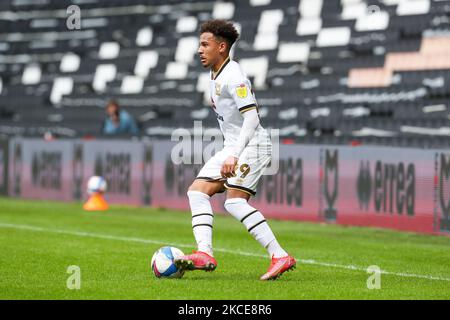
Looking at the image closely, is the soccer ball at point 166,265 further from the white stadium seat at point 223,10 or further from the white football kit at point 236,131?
the white stadium seat at point 223,10

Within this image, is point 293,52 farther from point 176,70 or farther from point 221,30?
point 221,30

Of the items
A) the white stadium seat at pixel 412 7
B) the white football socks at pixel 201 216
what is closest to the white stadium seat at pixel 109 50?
the white stadium seat at pixel 412 7

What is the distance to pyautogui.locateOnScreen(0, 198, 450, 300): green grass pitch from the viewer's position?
7.97 m

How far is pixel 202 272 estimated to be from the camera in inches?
374

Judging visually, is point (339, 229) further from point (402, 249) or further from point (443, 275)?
point (443, 275)

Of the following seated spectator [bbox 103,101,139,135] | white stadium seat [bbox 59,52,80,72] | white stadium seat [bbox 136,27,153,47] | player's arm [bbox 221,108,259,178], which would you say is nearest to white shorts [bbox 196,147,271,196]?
player's arm [bbox 221,108,259,178]

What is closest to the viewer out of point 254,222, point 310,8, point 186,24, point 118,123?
point 254,222

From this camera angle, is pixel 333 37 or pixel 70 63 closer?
pixel 333 37

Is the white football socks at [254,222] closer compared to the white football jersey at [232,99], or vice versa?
the white football jersey at [232,99]

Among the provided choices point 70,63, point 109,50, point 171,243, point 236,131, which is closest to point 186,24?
point 109,50

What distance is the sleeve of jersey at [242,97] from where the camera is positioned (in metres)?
8.72

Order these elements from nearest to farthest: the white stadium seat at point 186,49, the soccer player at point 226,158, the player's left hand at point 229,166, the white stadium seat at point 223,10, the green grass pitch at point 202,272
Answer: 1. the green grass pitch at point 202,272
2. the player's left hand at point 229,166
3. the soccer player at point 226,158
4. the white stadium seat at point 186,49
5. the white stadium seat at point 223,10

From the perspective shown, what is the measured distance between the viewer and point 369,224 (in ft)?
49.6

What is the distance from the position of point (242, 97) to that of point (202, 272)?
1.73 meters
